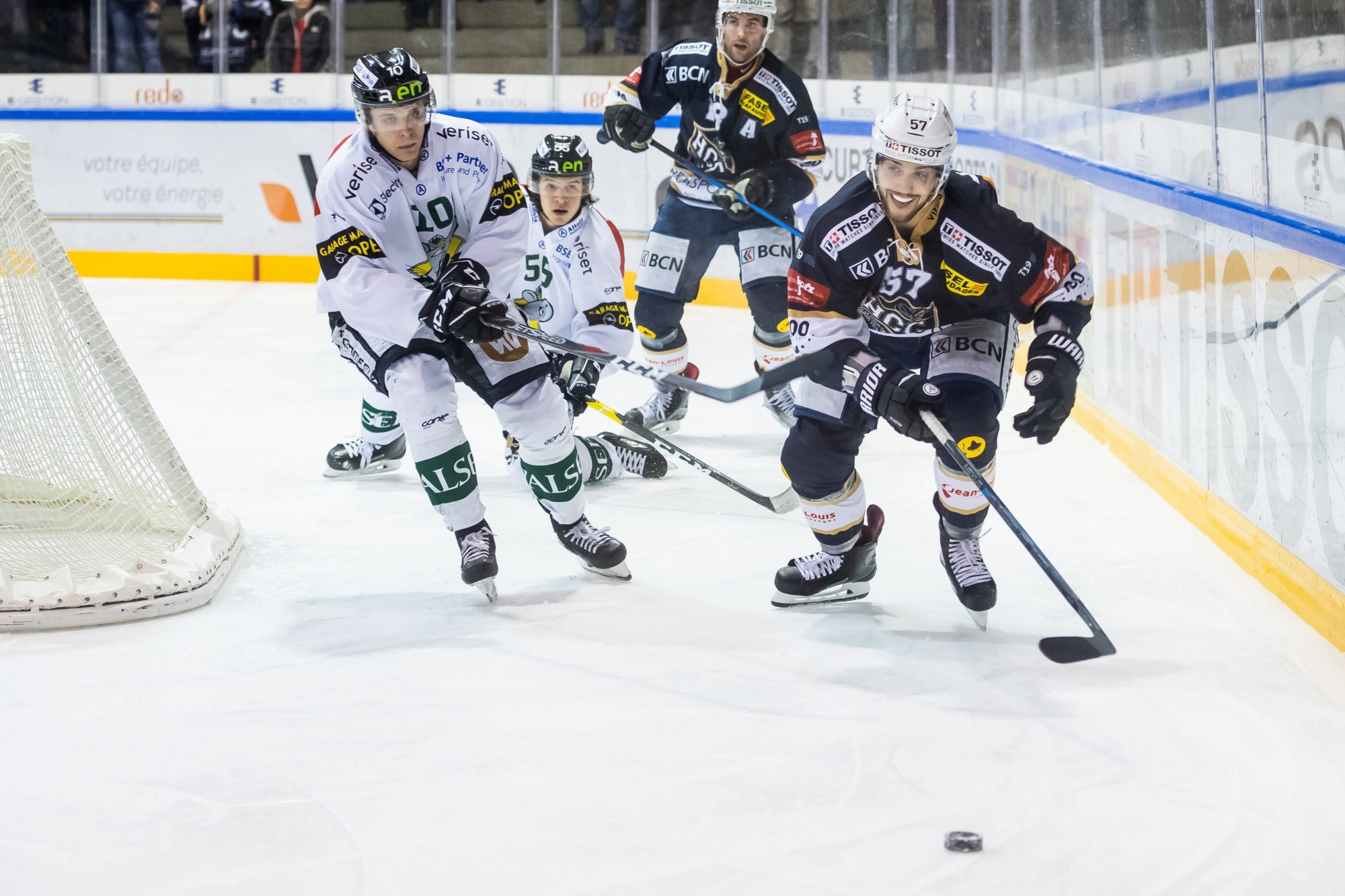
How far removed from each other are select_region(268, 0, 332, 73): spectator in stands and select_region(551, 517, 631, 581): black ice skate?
5254 millimetres

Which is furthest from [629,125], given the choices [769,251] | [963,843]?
[963,843]

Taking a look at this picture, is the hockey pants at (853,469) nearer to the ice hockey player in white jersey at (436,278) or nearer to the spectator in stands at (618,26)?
the ice hockey player in white jersey at (436,278)

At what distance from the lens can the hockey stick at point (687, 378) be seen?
2.52 m

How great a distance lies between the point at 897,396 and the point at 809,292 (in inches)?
11.7

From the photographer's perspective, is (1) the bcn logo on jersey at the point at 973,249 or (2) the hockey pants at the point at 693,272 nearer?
(1) the bcn logo on jersey at the point at 973,249

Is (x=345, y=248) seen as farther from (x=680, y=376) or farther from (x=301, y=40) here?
(x=301, y=40)

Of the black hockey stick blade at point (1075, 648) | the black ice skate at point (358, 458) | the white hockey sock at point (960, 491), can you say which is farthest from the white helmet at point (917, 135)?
the black ice skate at point (358, 458)

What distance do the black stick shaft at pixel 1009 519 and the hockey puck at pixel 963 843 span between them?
0.67 m

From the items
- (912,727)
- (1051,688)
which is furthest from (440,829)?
(1051,688)

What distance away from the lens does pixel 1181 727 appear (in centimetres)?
232

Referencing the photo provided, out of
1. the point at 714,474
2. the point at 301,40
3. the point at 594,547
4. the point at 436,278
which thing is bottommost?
the point at 594,547

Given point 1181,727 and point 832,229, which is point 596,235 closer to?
point 832,229

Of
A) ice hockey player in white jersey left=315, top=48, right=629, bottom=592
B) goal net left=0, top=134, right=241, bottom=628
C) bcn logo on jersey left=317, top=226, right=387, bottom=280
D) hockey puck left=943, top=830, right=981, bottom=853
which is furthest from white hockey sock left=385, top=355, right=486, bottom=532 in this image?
hockey puck left=943, top=830, right=981, bottom=853

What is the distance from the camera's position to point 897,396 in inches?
101
